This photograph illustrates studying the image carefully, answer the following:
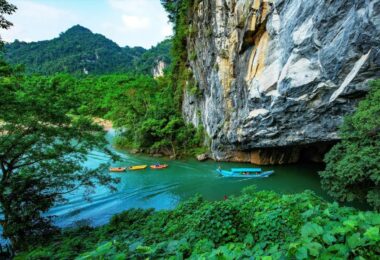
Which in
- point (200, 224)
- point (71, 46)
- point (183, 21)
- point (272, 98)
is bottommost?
point (200, 224)

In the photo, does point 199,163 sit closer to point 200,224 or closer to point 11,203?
point 11,203

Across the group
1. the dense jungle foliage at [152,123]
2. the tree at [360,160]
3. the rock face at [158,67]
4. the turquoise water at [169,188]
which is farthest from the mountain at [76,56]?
the tree at [360,160]

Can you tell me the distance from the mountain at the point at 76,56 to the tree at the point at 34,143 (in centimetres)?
6010

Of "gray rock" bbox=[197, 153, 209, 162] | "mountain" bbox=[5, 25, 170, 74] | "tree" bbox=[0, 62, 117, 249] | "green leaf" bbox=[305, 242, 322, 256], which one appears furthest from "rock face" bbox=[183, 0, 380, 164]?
"mountain" bbox=[5, 25, 170, 74]

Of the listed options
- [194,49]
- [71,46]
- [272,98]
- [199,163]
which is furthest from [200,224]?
[71,46]

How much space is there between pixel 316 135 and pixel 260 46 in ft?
16.6

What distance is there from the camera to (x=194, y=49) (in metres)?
21.0

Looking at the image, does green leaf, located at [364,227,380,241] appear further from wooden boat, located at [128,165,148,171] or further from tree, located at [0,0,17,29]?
wooden boat, located at [128,165,148,171]

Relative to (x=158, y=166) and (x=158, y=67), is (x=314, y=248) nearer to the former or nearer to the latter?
(x=158, y=166)

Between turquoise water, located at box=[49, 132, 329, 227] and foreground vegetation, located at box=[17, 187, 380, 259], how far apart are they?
499 centimetres

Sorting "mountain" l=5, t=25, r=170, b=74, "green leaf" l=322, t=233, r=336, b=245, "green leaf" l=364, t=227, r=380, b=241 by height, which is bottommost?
"green leaf" l=322, t=233, r=336, b=245

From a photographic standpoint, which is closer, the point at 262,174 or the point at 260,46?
the point at 260,46

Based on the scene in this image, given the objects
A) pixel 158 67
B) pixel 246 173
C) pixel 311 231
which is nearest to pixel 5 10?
pixel 311 231

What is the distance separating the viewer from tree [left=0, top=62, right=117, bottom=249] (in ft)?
21.9
